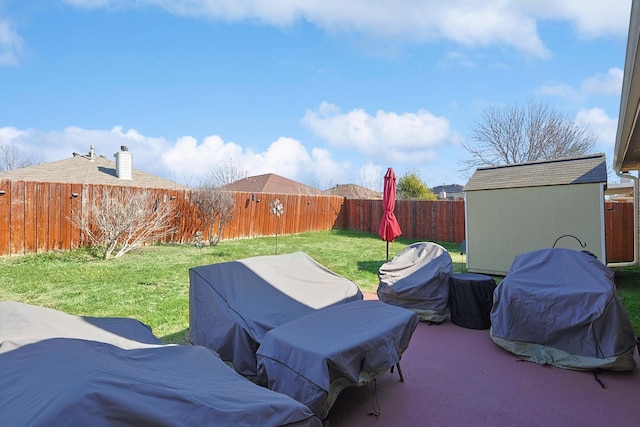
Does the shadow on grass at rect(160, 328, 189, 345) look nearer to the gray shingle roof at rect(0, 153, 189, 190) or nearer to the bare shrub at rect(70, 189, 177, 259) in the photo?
the bare shrub at rect(70, 189, 177, 259)

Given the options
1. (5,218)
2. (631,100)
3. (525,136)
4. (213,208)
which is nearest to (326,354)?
(631,100)

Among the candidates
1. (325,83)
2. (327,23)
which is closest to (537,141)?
(325,83)

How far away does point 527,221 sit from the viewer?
7.77 metres

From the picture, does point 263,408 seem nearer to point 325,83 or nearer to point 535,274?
point 535,274

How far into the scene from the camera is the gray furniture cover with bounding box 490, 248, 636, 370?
11.8ft

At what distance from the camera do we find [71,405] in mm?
1109

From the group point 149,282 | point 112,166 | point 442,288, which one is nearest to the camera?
point 442,288

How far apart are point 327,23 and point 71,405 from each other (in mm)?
8600

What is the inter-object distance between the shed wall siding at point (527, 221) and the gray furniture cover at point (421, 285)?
3.22 metres

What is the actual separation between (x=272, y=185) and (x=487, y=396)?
22068 mm

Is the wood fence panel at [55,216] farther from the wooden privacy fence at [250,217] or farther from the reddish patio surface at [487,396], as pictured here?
the reddish patio surface at [487,396]

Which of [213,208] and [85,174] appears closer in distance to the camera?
[213,208]

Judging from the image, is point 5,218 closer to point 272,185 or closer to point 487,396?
point 487,396

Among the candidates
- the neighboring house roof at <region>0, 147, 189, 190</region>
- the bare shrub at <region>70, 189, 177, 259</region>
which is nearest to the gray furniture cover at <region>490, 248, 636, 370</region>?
the bare shrub at <region>70, 189, 177, 259</region>
